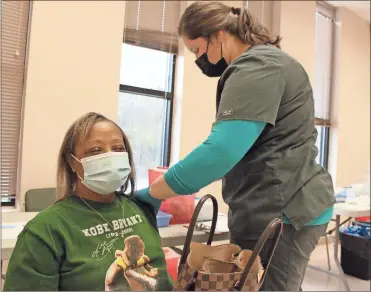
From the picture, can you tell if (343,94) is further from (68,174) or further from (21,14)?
(68,174)

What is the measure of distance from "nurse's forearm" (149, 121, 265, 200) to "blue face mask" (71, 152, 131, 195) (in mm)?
216

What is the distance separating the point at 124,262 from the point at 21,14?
217cm

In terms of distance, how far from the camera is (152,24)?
3.30 m

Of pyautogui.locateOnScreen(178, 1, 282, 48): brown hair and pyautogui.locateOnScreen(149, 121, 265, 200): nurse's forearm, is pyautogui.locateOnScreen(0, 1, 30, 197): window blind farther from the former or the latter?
pyautogui.locateOnScreen(149, 121, 265, 200): nurse's forearm

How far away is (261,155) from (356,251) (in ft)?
9.37

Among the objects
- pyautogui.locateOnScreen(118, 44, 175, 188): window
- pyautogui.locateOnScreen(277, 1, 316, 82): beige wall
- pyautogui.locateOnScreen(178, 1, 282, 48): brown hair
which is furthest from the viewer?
pyautogui.locateOnScreen(277, 1, 316, 82): beige wall

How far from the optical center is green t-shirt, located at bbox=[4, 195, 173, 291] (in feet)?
3.23

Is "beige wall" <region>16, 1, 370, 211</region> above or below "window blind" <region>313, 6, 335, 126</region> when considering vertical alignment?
below

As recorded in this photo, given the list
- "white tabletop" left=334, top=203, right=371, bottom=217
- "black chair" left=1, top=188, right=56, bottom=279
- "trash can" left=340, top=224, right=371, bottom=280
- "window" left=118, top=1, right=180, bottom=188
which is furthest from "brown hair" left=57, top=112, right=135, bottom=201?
"trash can" left=340, top=224, right=371, bottom=280

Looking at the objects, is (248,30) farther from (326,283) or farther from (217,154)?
(326,283)

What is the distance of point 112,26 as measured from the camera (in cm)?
292

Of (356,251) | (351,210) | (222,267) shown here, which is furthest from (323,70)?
(222,267)

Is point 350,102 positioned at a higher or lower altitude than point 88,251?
higher

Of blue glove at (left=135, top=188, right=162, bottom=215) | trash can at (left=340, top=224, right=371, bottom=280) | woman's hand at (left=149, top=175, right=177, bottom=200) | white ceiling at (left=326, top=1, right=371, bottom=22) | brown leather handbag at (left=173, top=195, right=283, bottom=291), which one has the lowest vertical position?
trash can at (left=340, top=224, right=371, bottom=280)
